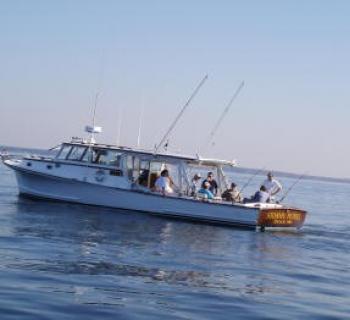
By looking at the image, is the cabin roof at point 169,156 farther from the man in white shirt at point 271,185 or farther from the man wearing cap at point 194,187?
the man in white shirt at point 271,185

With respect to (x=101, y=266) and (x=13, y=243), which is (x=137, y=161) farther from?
(x=101, y=266)

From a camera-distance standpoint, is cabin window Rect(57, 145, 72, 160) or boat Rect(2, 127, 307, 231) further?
cabin window Rect(57, 145, 72, 160)

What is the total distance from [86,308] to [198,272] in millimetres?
4549

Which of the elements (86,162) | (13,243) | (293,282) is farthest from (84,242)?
(86,162)

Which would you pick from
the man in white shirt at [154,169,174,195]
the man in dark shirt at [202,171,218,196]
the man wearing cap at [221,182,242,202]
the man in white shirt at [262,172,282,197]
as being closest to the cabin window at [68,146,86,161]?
the man in white shirt at [154,169,174,195]

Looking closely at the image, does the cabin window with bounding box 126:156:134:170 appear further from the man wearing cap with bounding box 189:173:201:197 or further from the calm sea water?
the man wearing cap with bounding box 189:173:201:197

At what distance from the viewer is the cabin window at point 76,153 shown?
27.6m

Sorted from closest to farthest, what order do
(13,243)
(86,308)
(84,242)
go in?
(86,308), (13,243), (84,242)

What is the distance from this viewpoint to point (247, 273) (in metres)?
15.9

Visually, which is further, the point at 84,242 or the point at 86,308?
the point at 84,242

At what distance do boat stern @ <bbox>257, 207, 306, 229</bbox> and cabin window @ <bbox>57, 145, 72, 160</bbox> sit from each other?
7.98 meters

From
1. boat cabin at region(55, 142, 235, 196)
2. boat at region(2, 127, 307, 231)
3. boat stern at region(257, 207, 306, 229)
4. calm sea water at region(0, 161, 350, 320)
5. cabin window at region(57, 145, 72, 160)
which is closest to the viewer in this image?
calm sea water at region(0, 161, 350, 320)

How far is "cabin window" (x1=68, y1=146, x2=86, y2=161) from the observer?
27.6m

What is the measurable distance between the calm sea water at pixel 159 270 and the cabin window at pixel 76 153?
287cm
